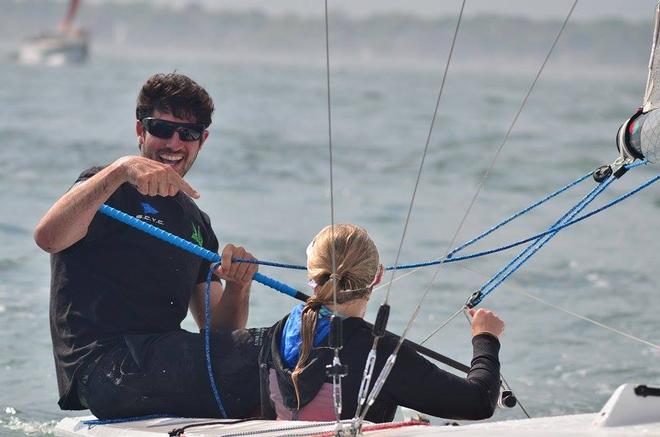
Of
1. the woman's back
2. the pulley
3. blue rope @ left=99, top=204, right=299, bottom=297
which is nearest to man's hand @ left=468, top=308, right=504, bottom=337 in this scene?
the woman's back

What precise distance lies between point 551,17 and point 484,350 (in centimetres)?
13819

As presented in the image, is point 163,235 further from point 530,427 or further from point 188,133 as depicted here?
point 530,427

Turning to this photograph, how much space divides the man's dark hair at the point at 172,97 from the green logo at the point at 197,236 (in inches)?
12.9

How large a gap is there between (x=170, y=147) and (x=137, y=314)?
1.75ft

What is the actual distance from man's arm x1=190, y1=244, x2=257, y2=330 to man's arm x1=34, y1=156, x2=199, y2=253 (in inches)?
10.4

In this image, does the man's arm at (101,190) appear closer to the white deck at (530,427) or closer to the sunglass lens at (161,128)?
the sunglass lens at (161,128)

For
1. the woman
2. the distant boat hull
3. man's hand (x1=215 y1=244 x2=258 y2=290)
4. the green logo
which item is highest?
the distant boat hull

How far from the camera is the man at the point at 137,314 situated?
3955 mm

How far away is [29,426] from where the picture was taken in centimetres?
518

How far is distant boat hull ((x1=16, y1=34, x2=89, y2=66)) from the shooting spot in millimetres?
62550

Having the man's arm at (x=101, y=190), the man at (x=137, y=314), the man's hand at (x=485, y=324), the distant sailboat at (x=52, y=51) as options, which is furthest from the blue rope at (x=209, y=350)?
the distant sailboat at (x=52, y=51)

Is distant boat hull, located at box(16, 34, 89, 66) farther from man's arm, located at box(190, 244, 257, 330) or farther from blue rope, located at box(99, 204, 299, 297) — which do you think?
blue rope, located at box(99, 204, 299, 297)

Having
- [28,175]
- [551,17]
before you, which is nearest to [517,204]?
[28,175]

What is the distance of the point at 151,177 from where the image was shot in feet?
12.1
